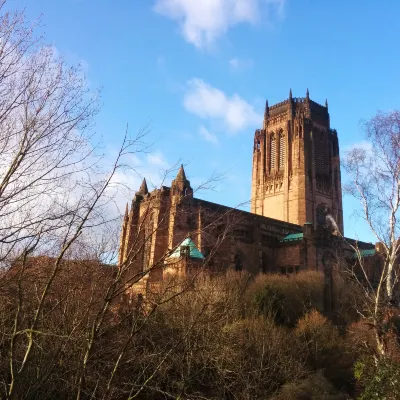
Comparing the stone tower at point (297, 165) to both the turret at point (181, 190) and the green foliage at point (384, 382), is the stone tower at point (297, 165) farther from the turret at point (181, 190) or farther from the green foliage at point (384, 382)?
the turret at point (181, 190)

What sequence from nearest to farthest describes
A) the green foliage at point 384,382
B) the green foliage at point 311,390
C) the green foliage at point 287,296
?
the green foliage at point 384,382, the green foliage at point 311,390, the green foliage at point 287,296

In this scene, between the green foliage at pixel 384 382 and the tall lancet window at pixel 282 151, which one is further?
the tall lancet window at pixel 282 151

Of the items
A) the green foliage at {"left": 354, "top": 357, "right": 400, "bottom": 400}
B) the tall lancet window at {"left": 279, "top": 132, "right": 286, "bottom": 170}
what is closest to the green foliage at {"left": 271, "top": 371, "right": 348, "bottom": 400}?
the green foliage at {"left": 354, "top": 357, "right": 400, "bottom": 400}

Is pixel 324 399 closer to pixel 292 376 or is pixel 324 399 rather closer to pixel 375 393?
pixel 292 376

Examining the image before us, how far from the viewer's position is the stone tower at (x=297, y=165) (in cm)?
6262

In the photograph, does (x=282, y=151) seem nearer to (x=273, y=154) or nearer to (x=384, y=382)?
(x=273, y=154)

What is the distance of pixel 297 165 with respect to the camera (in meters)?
63.9

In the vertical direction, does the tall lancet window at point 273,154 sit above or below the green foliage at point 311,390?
above

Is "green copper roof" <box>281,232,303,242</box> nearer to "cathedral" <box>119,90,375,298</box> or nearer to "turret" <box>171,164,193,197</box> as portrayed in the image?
"cathedral" <box>119,90,375,298</box>

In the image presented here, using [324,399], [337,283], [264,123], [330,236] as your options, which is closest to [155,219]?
[324,399]

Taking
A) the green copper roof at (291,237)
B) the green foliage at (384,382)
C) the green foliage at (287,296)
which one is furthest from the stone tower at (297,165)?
the green foliage at (384,382)

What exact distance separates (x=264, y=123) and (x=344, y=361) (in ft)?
173

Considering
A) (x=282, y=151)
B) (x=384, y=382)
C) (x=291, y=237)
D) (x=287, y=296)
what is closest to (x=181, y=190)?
(x=384, y=382)

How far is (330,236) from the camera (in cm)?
4591
